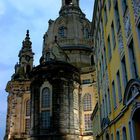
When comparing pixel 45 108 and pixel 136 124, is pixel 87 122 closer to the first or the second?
pixel 45 108

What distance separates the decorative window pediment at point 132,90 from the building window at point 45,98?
3308 centimetres

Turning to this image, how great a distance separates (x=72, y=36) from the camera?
59250mm

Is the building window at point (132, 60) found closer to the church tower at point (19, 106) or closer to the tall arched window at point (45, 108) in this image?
the tall arched window at point (45, 108)

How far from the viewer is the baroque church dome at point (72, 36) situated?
188 feet

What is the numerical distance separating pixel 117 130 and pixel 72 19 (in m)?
48.8

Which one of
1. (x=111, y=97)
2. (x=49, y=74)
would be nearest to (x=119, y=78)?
(x=111, y=97)

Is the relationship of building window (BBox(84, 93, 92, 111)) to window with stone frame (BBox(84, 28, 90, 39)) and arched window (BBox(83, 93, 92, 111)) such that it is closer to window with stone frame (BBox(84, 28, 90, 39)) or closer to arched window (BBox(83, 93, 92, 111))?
arched window (BBox(83, 93, 92, 111))


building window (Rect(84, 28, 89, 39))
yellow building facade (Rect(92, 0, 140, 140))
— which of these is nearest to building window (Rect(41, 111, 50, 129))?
building window (Rect(84, 28, 89, 39))

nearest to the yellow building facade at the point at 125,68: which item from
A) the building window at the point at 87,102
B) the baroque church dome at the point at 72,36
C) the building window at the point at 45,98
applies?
the building window at the point at 45,98

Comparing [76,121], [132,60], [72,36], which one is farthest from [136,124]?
[72,36]

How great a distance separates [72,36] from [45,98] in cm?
1890

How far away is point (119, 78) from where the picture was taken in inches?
608

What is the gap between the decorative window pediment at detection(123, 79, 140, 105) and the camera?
10.7 metres

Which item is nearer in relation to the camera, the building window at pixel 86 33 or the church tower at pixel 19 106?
the church tower at pixel 19 106
